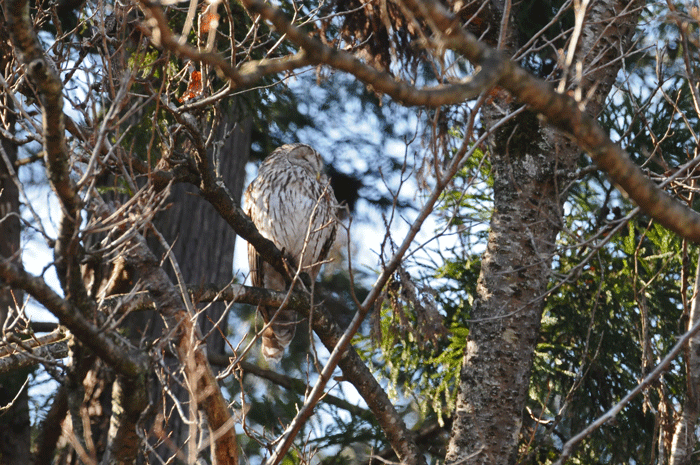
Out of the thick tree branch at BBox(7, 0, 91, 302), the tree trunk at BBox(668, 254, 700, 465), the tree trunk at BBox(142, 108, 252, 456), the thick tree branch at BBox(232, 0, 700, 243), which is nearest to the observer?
the thick tree branch at BBox(232, 0, 700, 243)

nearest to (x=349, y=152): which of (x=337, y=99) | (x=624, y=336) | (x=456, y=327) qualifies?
(x=337, y=99)

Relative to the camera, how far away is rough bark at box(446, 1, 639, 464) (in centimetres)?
323

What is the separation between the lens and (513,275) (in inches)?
134

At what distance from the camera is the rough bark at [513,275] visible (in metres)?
3.23

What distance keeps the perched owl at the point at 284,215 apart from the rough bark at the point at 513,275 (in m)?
1.56

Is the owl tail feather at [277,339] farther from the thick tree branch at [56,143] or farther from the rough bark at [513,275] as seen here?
the thick tree branch at [56,143]

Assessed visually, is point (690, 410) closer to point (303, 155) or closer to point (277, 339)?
point (277, 339)

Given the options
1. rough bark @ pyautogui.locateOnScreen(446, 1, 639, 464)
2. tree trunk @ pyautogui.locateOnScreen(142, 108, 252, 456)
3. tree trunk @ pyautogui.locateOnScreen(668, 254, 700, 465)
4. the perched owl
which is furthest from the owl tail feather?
tree trunk @ pyautogui.locateOnScreen(668, 254, 700, 465)

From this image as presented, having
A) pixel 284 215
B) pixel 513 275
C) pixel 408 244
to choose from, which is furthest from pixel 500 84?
pixel 284 215

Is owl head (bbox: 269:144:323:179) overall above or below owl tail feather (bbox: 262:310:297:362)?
above

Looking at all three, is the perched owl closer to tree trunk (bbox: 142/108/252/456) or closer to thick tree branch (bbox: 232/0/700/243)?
tree trunk (bbox: 142/108/252/456)

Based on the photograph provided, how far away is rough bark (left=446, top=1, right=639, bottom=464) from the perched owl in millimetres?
1558

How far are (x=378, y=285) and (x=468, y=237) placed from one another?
242cm

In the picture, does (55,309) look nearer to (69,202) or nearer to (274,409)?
(69,202)
